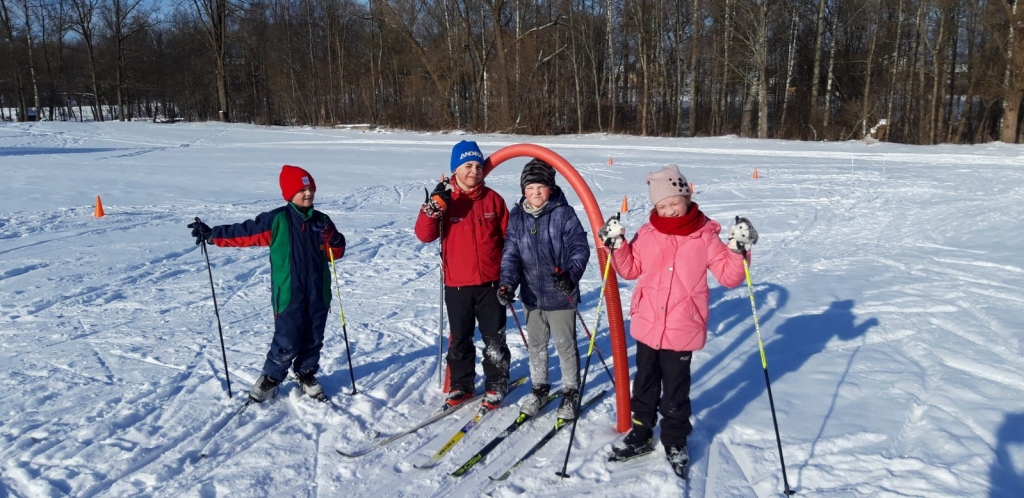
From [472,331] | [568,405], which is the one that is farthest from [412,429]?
[568,405]

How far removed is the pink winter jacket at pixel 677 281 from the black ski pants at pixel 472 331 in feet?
3.54

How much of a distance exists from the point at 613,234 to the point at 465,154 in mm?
1227

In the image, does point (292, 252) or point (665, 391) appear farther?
point (292, 252)

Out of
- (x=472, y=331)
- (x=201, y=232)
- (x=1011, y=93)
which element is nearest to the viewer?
(x=201, y=232)

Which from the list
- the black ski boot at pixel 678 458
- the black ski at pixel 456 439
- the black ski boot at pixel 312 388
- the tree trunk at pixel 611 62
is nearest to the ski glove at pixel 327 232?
the black ski boot at pixel 312 388

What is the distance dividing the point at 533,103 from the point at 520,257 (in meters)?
31.0

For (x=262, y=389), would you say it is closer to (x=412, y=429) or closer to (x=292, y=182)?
(x=412, y=429)

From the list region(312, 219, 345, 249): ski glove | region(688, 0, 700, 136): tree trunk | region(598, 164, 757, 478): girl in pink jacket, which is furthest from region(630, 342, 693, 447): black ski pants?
region(688, 0, 700, 136): tree trunk

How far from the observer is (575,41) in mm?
36500

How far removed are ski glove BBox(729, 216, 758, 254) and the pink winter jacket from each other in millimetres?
155

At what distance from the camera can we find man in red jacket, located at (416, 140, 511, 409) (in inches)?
162

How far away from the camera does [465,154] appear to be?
412cm

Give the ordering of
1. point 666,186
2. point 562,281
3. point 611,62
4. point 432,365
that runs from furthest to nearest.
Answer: point 611,62 → point 432,365 → point 562,281 → point 666,186

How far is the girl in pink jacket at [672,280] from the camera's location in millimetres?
3359
